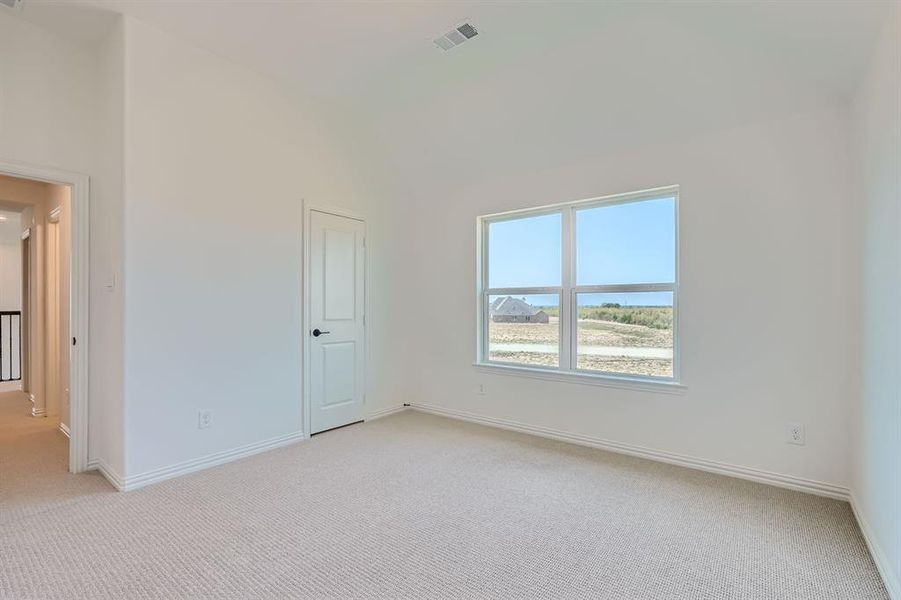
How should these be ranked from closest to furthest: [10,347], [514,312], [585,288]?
[585,288] < [514,312] < [10,347]

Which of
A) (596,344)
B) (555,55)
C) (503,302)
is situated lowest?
(596,344)

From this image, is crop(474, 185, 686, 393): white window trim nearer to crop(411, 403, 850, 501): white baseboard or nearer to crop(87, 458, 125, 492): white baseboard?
crop(411, 403, 850, 501): white baseboard

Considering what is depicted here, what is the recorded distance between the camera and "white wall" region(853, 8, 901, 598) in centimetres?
180

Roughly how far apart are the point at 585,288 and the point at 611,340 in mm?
505

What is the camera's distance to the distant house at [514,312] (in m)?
4.18

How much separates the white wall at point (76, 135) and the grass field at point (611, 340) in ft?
A: 10.8

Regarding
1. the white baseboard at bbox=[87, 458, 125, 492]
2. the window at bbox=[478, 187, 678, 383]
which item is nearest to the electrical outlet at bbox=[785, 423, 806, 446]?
the window at bbox=[478, 187, 678, 383]

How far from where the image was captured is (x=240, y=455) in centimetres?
336

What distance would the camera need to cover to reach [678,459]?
324 centimetres

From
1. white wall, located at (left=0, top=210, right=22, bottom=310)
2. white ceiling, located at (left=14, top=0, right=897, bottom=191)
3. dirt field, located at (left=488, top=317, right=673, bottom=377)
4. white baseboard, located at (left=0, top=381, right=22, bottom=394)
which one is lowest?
white baseboard, located at (left=0, top=381, right=22, bottom=394)

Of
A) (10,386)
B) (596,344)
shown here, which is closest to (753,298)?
(596,344)

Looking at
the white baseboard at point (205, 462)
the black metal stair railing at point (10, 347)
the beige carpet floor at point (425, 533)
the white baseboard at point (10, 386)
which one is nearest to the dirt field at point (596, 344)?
the beige carpet floor at point (425, 533)

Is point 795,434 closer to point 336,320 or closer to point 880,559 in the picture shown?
point 880,559

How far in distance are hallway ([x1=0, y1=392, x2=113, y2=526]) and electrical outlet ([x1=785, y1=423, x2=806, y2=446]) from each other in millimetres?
4479
